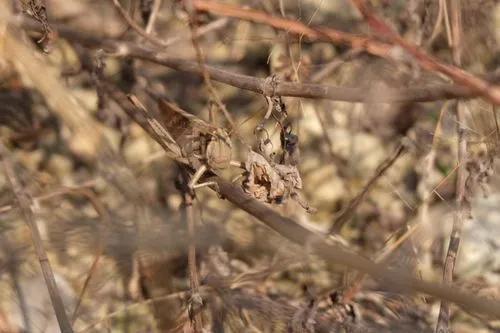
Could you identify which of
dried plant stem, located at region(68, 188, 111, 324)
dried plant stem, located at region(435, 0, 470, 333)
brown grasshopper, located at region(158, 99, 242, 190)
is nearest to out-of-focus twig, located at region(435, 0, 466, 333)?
dried plant stem, located at region(435, 0, 470, 333)

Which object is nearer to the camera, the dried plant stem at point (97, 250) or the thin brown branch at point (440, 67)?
the thin brown branch at point (440, 67)

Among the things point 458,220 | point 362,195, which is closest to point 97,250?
point 362,195

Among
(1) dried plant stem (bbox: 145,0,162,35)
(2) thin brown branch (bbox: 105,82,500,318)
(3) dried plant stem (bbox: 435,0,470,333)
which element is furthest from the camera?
(1) dried plant stem (bbox: 145,0,162,35)

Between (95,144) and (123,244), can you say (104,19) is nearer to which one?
(95,144)

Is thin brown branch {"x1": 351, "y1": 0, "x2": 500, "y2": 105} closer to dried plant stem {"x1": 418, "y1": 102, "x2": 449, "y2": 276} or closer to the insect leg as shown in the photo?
the insect leg

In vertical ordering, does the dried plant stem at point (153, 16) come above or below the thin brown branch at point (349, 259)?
above

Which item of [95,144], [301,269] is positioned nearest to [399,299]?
[301,269]

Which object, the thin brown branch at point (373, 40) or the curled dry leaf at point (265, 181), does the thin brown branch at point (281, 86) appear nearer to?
the thin brown branch at point (373, 40)

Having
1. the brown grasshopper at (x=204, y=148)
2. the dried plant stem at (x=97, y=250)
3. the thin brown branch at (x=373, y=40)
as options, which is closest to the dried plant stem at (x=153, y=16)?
the thin brown branch at (x=373, y=40)

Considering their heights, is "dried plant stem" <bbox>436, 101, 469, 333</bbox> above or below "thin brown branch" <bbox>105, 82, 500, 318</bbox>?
above
